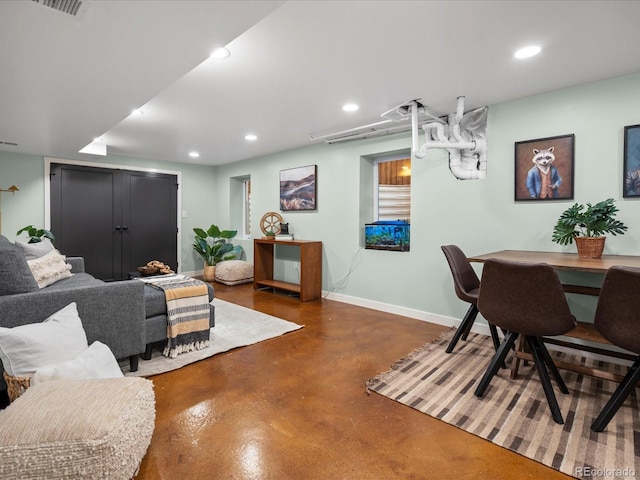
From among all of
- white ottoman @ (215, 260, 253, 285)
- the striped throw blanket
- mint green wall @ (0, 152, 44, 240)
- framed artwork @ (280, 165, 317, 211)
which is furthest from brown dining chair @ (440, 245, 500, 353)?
mint green wall @ (0, 152, 44, 240)

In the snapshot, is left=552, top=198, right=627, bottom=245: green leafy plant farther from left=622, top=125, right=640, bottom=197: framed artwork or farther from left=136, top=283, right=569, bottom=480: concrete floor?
left=136, top=283, right=569, bottom=480: concrete floor

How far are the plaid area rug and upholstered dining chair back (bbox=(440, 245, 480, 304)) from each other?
0.53 m

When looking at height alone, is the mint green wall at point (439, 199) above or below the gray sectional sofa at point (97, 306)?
above

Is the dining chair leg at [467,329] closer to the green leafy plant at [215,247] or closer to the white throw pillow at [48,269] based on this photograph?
the white throw pillow at [48,269]

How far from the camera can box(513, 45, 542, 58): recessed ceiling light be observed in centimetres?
211

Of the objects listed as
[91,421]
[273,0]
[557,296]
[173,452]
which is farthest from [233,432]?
[273,0]

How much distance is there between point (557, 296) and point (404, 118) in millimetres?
2394

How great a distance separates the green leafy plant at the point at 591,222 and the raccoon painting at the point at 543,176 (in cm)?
28

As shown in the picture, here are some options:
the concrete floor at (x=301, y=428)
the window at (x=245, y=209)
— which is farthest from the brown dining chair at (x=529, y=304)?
the window at (x=245, y=209)

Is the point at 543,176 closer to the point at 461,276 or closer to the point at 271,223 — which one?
the point at 461,276

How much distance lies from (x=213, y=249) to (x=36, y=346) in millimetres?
4578

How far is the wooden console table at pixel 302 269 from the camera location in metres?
4.48

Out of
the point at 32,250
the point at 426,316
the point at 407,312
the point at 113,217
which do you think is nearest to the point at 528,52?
the point at 426,316

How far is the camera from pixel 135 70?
2049 mm
